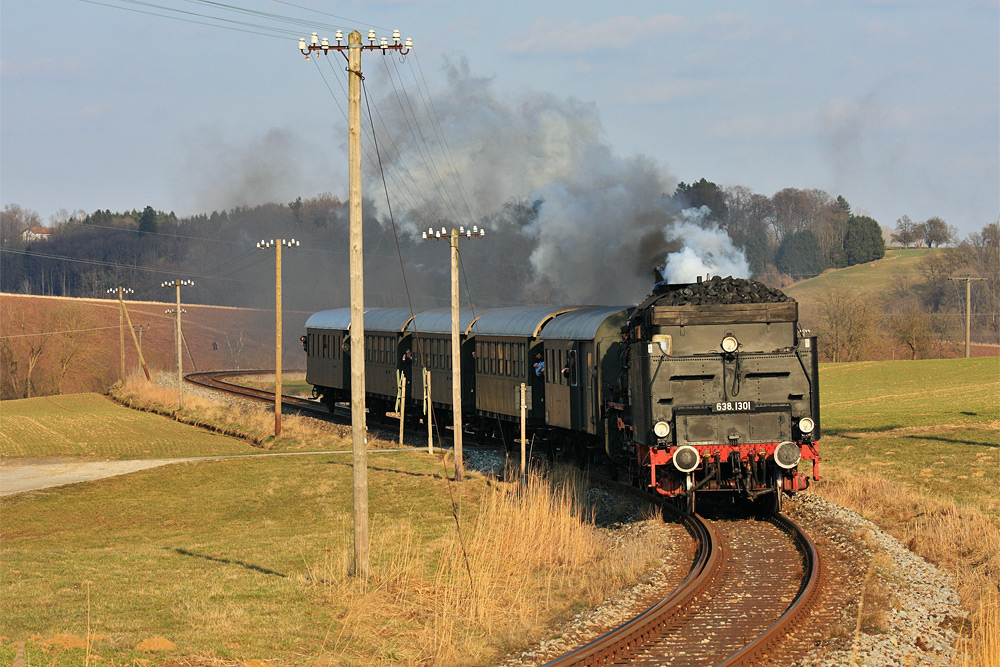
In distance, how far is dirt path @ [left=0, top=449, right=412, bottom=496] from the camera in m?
30.6

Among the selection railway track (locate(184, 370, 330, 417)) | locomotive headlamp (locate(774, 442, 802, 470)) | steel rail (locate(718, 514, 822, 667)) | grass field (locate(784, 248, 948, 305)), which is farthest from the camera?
grass field (locate(784, 248, 948, 305))

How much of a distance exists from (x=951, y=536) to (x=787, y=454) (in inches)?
124

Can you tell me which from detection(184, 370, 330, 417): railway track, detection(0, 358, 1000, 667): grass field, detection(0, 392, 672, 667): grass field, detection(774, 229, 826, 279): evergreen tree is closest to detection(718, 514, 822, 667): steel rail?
detection(0, 358, 1000, 667): grass field

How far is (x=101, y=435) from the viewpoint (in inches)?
1793

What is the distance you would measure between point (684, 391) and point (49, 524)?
52.9 ft

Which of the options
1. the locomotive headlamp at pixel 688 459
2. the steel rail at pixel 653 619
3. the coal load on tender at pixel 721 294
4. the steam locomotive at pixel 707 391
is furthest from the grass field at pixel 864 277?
the steel rail at pixel 653 619

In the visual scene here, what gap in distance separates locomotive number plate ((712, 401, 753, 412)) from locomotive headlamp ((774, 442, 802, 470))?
2.60 feet

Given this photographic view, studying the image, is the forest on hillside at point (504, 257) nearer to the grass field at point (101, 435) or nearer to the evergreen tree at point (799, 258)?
the evergreen tree at point (799, 258)

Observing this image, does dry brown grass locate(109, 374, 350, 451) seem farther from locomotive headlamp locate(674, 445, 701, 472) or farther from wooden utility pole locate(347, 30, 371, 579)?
locomotive headlamp locate(674, 445, 701, 472)

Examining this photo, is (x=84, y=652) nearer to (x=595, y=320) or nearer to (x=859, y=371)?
(x=595, y=320)

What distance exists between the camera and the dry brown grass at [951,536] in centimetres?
1106

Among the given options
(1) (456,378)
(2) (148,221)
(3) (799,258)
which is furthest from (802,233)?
(1) (456,378)

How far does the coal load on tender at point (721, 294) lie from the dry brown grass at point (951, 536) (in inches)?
184

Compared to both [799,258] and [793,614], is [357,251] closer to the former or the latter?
[793,614]
